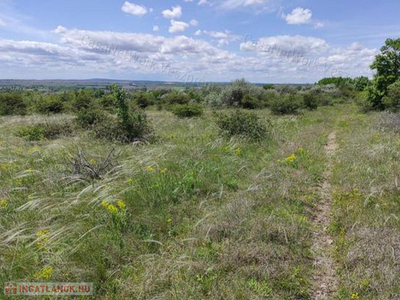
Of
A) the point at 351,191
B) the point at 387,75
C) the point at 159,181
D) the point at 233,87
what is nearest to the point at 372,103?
the point at 387,75

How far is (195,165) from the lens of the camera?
591cm

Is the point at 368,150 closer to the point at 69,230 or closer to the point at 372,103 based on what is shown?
the point at 69,230

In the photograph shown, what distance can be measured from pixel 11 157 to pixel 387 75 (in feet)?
67.9

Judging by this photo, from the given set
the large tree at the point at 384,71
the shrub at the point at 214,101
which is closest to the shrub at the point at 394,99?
the large tree at the point at 384,71

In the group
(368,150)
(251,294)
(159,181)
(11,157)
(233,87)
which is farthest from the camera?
(233,87)

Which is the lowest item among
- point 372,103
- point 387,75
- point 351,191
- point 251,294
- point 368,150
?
point 251,294

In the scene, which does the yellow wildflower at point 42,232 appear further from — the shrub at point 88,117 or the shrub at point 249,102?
the shrub at point 249,102

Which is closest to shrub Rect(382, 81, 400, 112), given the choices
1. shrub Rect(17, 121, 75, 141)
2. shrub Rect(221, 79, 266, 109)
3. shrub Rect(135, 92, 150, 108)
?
shrub Rect(221, 79, 266, 109)

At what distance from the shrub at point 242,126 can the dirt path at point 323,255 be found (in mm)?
4026

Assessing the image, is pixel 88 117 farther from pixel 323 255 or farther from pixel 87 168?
pixel 323 255

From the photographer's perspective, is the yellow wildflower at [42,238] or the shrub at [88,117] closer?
the yellow wildflower at [42,238]

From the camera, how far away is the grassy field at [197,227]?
2.79m

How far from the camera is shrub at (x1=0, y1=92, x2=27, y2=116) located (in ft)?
68.6

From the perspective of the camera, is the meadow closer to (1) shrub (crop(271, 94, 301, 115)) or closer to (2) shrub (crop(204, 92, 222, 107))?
(1) shrub (crop(271, 94, 301, 115))
